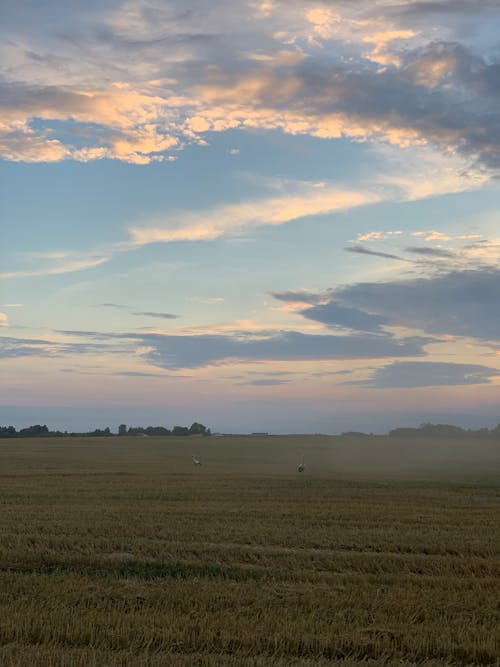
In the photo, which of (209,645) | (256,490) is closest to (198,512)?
(256,490)

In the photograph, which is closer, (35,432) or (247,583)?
(247,583)

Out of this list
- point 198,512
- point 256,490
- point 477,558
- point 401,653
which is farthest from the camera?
point 256,490

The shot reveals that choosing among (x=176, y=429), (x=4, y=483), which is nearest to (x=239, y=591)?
(x=4, y=483)

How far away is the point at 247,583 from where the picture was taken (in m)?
13.4

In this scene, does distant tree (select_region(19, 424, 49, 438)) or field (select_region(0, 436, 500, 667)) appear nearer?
field (select_region(0, 436, 500, 667))

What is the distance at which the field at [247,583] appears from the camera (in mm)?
9602

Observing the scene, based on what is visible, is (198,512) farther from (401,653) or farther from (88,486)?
(401,653)

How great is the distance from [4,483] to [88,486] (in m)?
4.83

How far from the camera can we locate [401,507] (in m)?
25.7

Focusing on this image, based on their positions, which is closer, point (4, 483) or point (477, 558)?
point (477, 558)

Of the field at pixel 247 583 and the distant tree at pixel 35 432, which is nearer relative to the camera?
the field at pixel 247 583

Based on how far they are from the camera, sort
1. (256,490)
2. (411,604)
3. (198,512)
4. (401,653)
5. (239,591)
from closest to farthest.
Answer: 1. (401,653)
2. (411,604)
3. (239,591)
4. (198,512)
5. (256,490)

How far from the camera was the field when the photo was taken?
9.60 metres

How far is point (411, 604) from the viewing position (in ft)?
38.6
